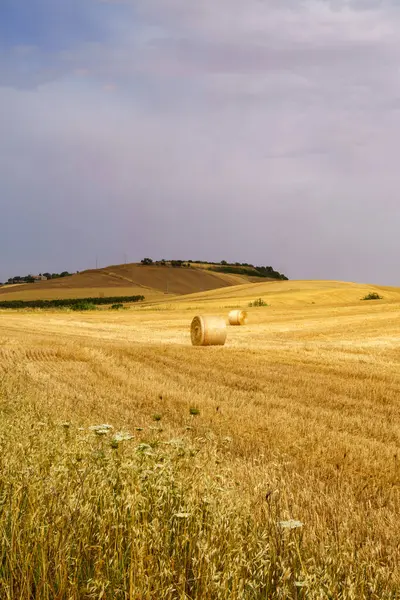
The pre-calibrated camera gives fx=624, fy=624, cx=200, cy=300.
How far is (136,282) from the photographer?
237ft

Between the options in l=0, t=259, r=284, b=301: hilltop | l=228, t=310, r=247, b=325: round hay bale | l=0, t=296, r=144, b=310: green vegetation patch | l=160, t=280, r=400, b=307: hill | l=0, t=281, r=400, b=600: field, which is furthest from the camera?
l=0, t=259, r=284, b=301: hilltop

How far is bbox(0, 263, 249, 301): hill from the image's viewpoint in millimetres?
63812

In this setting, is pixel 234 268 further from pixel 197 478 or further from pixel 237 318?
pixel 197 478

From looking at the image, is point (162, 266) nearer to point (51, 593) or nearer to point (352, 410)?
point (352, 410)

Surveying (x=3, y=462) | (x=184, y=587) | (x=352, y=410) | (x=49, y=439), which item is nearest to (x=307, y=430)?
(x=352, y=410)

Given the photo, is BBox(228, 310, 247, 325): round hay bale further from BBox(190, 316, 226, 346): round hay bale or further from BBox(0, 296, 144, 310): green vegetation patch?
BBox(0, 296, 144, 310): green vegetation patch

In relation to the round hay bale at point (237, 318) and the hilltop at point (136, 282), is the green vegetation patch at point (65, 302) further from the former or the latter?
the round hay bale at point (237, 318)

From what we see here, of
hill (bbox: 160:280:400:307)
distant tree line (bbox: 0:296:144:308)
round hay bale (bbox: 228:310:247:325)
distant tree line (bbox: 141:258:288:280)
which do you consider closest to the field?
round hay bale (bbox: 228:310:247:325)

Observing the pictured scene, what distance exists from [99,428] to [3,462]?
34.4 inches

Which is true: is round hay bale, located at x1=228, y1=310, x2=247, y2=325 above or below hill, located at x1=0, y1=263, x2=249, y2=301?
below

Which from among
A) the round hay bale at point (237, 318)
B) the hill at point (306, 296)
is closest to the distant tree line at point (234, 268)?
the hill at point (306, 296)

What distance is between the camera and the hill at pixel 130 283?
2512 inches

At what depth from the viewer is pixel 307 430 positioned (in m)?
7.73

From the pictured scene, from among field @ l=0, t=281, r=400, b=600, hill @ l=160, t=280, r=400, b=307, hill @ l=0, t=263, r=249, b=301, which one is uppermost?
hill @ l=0, t=263, r=249, b=301
